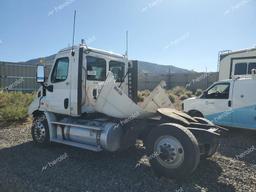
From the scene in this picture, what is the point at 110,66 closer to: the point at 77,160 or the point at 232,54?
the point at 77,160

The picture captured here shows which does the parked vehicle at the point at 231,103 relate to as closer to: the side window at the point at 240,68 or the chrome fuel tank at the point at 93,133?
the side window at the point at 240,68

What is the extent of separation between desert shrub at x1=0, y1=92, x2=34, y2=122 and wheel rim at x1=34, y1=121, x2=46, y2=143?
4.67m

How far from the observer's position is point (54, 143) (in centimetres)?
808

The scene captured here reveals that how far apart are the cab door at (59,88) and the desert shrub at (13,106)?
5010 mm

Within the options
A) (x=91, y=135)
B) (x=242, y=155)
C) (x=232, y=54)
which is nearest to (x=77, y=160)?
(x=91, y=135)

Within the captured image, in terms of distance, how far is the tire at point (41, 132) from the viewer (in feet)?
25.4

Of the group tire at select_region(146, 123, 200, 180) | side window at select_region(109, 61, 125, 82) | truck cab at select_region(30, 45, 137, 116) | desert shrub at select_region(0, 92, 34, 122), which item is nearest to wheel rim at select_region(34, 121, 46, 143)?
truck cab at select_region(30, 45, 137, 116)

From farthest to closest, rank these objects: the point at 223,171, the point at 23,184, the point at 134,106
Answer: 1. the point at 134,106
2. the point at 223,171
3. the point at 23,184

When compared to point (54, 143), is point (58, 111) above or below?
above

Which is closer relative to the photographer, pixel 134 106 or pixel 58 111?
pixel 134 106

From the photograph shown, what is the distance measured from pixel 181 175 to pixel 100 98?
2.55 metres

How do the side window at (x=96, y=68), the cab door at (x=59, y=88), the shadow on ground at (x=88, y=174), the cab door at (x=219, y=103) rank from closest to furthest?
the shadow on ground at (x=88, y=174) < the side window at (x=96, y=68) < the cab door at (x=59, y=88) < the cab door at (x=219, y=103)

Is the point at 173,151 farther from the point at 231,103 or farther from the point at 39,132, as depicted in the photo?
the point at 231,103

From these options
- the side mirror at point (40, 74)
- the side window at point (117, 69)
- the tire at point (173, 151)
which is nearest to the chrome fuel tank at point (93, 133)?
the tire at point (173, 151)
